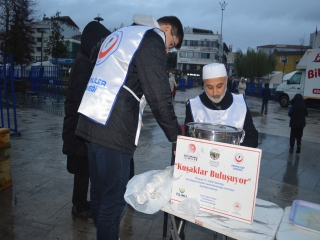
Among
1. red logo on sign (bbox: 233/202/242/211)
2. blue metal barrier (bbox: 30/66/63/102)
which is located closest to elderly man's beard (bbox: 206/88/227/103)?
red logo on sign (bbox: 233/202/242/211)

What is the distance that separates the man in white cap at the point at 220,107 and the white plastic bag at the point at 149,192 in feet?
2.51

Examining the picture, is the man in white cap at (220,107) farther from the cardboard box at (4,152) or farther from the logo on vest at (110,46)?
the cardboard box at (4,152)

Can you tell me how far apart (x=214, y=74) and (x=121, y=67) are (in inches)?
36.2

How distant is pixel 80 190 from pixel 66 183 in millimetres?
1188

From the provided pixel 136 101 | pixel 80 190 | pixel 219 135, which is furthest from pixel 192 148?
pixel 80 190

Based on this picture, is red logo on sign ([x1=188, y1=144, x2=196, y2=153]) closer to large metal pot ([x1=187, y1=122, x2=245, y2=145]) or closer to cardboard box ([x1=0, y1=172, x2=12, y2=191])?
large metal pot ([x1=187, y1=122, x2=245, y2=145])

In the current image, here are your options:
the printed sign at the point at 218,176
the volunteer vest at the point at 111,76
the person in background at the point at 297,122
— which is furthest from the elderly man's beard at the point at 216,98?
the person in background at the point at 297,122

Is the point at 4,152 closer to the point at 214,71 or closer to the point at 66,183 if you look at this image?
the point at 66,183

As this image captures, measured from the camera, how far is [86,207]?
322cm

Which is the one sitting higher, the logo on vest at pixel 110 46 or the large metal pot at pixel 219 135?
the logo on vest at pixel 110 46

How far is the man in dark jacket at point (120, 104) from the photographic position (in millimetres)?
1891

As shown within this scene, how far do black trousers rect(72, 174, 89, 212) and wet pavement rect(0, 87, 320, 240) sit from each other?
0.17 metres

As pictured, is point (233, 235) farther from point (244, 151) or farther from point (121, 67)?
point (121, 67)

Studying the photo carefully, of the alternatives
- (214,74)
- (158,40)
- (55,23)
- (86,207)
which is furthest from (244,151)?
(55,23)
